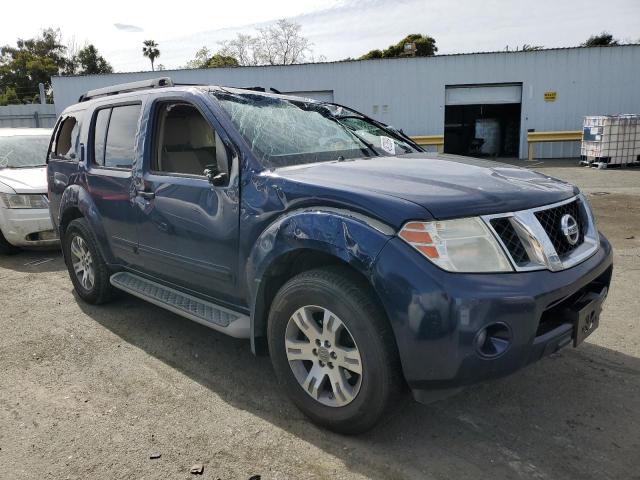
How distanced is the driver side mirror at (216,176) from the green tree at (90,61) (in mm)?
64881

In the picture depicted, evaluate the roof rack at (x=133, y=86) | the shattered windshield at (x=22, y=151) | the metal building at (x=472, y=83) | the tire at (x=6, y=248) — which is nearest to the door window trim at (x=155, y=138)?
→ the roof rack at (x=133, y=86)

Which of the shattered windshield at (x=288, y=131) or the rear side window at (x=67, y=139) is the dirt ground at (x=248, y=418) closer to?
the shattered windshield at (x=288, y=131)

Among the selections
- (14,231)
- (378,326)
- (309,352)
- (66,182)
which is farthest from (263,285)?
(14,231)

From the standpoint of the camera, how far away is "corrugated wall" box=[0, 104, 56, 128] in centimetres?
2927

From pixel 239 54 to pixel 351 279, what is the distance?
185 feet

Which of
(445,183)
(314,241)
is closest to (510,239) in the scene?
(445,183)

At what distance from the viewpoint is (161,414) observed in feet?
9.73

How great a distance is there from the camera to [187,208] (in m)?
3.36

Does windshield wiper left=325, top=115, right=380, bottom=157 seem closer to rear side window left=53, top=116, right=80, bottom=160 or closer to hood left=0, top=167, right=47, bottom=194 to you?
rear side window left=53, top=116, right=80, bottom=160

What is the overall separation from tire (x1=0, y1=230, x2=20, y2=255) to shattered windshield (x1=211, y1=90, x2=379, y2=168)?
16.7 ft

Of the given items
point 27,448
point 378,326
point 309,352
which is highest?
point 378,326

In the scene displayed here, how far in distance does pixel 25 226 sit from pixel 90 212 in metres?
2.86

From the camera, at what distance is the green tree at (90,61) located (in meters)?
60.6

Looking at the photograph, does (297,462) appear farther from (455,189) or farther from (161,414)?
(455,189)
